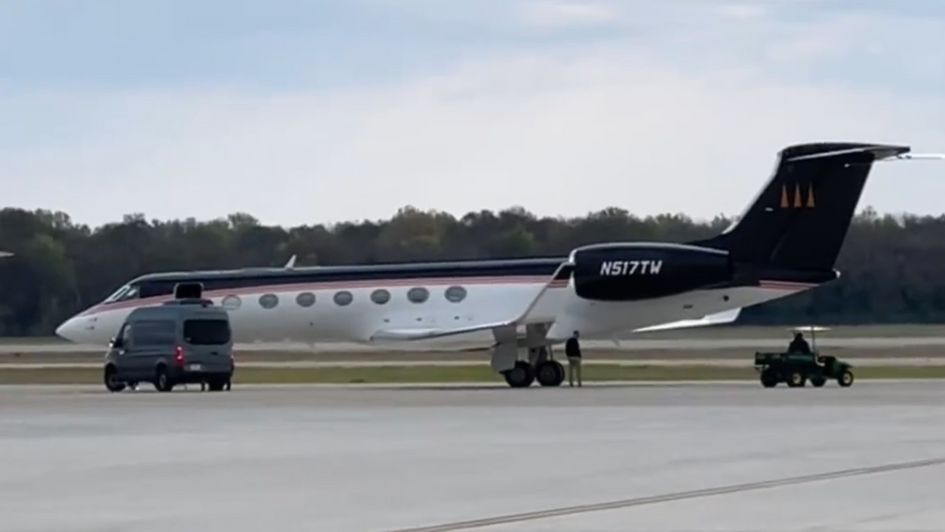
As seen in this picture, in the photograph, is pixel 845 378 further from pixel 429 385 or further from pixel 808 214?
pixel 429 385

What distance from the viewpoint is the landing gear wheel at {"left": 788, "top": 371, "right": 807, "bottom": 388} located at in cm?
4278

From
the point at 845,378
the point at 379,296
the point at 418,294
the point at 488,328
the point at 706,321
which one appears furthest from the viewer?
the point at 379,296

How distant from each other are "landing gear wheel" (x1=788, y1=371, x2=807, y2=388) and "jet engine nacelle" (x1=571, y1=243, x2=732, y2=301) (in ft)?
9.07

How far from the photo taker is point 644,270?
43938 millimetres

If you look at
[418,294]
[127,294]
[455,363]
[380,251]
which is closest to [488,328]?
[418,294]

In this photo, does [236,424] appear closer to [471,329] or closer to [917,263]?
[471,329]

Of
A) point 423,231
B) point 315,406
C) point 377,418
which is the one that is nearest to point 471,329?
point 315,406

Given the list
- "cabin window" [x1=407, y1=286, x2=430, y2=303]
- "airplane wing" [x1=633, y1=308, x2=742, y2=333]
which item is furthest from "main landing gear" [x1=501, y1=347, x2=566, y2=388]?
"cabin window" [x1=407, y1=286, x2=430, y2=303]

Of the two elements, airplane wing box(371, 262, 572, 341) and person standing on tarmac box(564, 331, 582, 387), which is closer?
person standing on tarmac box(564, 331, 582, 387)

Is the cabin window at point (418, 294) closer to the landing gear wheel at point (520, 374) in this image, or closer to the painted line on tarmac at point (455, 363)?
the landing gear wheel at point (520, 374)

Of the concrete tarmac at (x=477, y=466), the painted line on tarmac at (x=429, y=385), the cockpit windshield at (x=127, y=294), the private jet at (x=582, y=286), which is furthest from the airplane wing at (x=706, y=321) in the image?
the concrete tarmac at (x=477, y=466)

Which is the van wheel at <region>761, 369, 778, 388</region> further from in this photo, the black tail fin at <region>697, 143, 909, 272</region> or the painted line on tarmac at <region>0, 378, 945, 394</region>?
the black tail fin at <region>697, 143, 909, 272</region>

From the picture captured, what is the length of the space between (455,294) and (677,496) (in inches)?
1221

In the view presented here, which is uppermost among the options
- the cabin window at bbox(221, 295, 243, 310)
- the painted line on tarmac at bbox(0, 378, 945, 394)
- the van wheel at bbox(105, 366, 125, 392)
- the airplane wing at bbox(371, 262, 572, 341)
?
the cabin window at bbox(221, 295, 243, 310)
